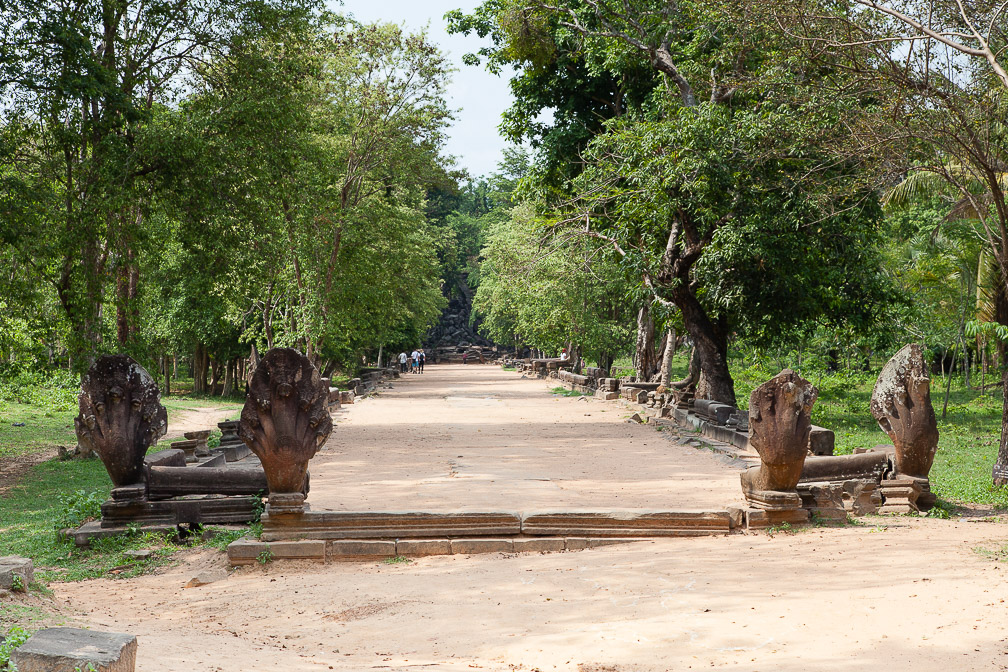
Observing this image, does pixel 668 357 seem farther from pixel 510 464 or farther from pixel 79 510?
pixel 79 510

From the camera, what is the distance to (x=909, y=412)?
988cm

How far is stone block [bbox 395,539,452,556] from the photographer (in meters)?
8.22

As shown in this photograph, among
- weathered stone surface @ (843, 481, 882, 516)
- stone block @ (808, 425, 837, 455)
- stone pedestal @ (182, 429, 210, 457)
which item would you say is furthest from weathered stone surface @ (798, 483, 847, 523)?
stone pedestal @ (182, 429, 210, 457)

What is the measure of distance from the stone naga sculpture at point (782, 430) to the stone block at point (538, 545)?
2272 mm

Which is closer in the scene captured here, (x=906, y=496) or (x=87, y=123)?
(x=906, y=496)

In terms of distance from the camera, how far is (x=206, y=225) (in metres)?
15.8

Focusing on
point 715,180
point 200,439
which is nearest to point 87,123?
point 200,439

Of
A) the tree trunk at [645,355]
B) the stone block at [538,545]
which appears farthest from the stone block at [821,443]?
the tree trunk at [645,355]

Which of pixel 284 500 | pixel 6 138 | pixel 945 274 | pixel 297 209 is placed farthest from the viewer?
pixel 945 274

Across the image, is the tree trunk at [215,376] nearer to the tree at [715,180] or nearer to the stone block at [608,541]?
the tree at [715,180]

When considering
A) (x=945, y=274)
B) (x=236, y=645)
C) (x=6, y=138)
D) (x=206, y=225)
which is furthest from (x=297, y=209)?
(x=945, y=274)

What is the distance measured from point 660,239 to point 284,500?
14501 millimetres

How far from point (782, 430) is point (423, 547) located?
3.88 meters

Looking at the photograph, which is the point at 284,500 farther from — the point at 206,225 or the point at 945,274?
the point at 945,274
